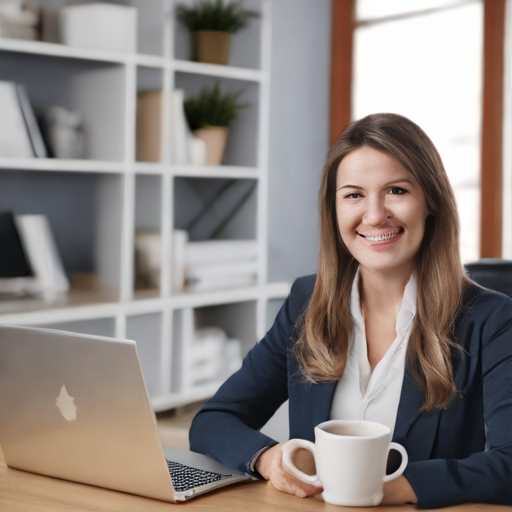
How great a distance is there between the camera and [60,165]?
2834 millimetres

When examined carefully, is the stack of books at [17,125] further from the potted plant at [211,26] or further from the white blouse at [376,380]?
the white blouse at [376,380]

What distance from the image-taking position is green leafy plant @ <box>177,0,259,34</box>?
11.1ft

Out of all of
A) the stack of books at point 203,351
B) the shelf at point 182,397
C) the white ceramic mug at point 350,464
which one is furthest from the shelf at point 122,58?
the white ceramic mug at point 350,464

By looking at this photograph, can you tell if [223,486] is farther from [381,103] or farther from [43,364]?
[381,103]

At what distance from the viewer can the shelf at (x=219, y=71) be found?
323 cm

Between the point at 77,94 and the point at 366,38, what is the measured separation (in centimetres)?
184

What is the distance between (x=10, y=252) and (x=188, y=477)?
1.98 m

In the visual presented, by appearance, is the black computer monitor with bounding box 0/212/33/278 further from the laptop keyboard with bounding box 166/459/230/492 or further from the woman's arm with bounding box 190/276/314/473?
the laptop keyboard with bounding box 166/459/230/492

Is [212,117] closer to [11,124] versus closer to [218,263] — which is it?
[218,263]

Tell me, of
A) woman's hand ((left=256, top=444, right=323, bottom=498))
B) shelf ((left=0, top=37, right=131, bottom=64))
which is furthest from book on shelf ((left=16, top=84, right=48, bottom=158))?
woman's hand ((left=256, top=444, right=323, bottom=498))

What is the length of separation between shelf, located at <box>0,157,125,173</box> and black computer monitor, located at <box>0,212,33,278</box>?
23 centimetres

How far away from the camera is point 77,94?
3.18m

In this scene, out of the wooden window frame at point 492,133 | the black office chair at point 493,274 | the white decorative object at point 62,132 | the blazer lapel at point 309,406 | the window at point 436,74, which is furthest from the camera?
the window at point 436,74

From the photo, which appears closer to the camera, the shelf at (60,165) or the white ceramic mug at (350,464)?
the white ceramic mug at (350,464)
